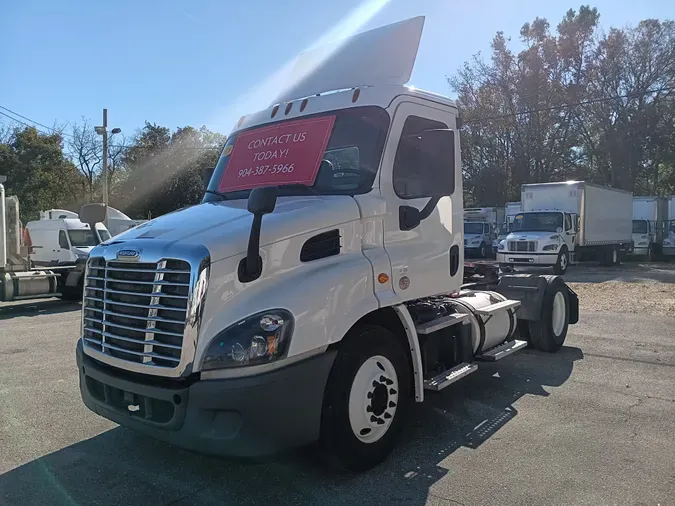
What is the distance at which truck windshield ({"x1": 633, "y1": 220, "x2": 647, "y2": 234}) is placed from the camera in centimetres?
2994

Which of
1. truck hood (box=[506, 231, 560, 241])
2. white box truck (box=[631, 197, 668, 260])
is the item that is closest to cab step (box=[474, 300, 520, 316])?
truck hood (box=[506, 231, 560, 241])

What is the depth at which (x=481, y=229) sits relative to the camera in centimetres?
3077

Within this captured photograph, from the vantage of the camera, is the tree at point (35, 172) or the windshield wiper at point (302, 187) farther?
the tree at point (35, 172)

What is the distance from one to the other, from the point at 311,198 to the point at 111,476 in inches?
97.3

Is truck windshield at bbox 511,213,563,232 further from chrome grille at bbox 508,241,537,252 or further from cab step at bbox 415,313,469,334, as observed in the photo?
cab step at bbox 415,313,469,334

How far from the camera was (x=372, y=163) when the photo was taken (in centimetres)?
428

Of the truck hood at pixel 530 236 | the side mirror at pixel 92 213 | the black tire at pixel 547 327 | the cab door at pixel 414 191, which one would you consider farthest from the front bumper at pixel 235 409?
the truck hood at pixel 530 236

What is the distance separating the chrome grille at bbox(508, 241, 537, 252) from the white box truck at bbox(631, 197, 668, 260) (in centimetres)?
1127

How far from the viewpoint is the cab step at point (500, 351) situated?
18.9 ft

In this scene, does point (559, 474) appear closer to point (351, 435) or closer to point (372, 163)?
point (351, 435)

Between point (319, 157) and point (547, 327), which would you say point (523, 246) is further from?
point (319, 157)

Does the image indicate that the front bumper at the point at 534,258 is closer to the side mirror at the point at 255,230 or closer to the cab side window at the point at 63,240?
the cab side window at the point at 63,240

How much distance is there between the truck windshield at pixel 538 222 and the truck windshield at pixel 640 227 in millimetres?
10567

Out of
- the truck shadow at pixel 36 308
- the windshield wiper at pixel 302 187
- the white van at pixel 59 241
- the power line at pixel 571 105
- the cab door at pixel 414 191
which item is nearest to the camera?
the windshield wiper at pixel 302 187
